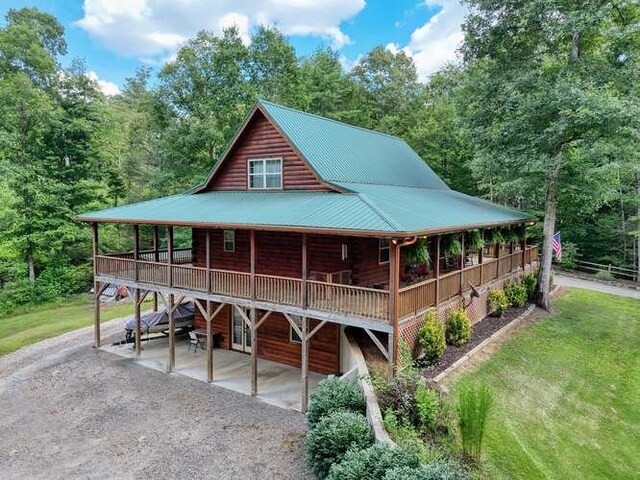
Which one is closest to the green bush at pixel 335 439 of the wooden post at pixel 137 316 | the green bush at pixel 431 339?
the green bush at pixel 431 339

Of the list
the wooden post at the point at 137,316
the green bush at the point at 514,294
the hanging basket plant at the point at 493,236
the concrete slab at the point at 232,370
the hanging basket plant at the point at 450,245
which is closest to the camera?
the concrete slab at the point at 232,370

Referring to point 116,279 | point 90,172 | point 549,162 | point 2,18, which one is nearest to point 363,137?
point 549,162

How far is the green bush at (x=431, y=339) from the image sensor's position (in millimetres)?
11969

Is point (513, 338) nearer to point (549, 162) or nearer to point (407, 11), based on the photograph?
point (549, 162)

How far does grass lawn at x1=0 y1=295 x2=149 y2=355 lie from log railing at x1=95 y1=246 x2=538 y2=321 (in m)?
5.40

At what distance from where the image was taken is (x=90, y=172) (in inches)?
1232

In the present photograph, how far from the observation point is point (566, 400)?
38.3 ft

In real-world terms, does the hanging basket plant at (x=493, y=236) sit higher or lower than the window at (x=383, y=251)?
higher

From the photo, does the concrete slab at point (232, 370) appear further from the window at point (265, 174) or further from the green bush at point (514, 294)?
the green bush at point (514, 294)

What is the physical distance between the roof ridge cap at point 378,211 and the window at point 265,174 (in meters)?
4.07

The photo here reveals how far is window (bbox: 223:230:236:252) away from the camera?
53.6 ft

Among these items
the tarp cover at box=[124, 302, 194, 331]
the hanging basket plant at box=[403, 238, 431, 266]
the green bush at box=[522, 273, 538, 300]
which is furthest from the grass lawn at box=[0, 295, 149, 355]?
the green bush at box=[522, 273, 538, 300]

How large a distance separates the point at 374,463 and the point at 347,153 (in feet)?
41.5

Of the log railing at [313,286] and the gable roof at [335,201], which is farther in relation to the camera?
the gable roof at [335,201]
